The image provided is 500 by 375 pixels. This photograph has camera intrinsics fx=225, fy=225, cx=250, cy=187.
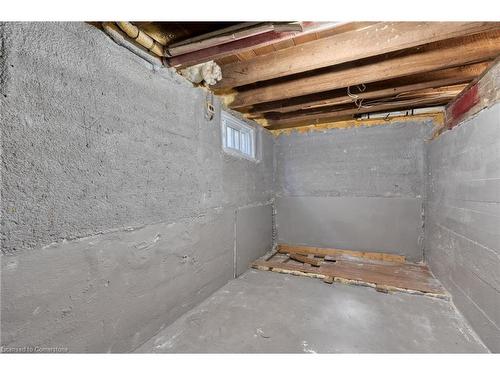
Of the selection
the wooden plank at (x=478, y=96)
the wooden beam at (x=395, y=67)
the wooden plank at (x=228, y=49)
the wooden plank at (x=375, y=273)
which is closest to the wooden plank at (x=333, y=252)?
the wooden plank at (x=375, y=273)

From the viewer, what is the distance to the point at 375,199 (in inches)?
148

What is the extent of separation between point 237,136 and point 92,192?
2.28 m

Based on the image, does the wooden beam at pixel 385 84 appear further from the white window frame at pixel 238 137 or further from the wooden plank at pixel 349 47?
the wooden plank at pixel 349 47

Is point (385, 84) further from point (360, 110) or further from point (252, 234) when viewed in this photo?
point (252, 234)

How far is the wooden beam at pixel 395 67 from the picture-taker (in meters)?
1.79

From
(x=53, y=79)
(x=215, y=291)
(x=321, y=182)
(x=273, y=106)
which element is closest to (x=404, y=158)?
(x=321, y=182)

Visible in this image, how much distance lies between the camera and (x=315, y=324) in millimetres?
2016

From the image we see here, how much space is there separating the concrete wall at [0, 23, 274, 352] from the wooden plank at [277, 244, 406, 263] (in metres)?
2.27

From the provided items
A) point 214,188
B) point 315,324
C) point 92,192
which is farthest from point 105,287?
point 315,324

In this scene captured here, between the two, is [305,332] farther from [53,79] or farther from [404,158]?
[404,158]

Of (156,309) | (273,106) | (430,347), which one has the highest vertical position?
(273,106)

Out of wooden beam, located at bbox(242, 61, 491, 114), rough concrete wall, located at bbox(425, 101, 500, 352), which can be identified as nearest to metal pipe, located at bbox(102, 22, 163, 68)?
wooden beam, located at bbox(242, 61, 491, 114)

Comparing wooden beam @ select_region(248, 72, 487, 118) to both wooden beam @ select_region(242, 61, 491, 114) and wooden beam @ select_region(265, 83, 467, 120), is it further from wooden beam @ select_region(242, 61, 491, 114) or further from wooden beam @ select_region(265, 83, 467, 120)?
wooden beam @ select_region(265, 83, 467, 120)
